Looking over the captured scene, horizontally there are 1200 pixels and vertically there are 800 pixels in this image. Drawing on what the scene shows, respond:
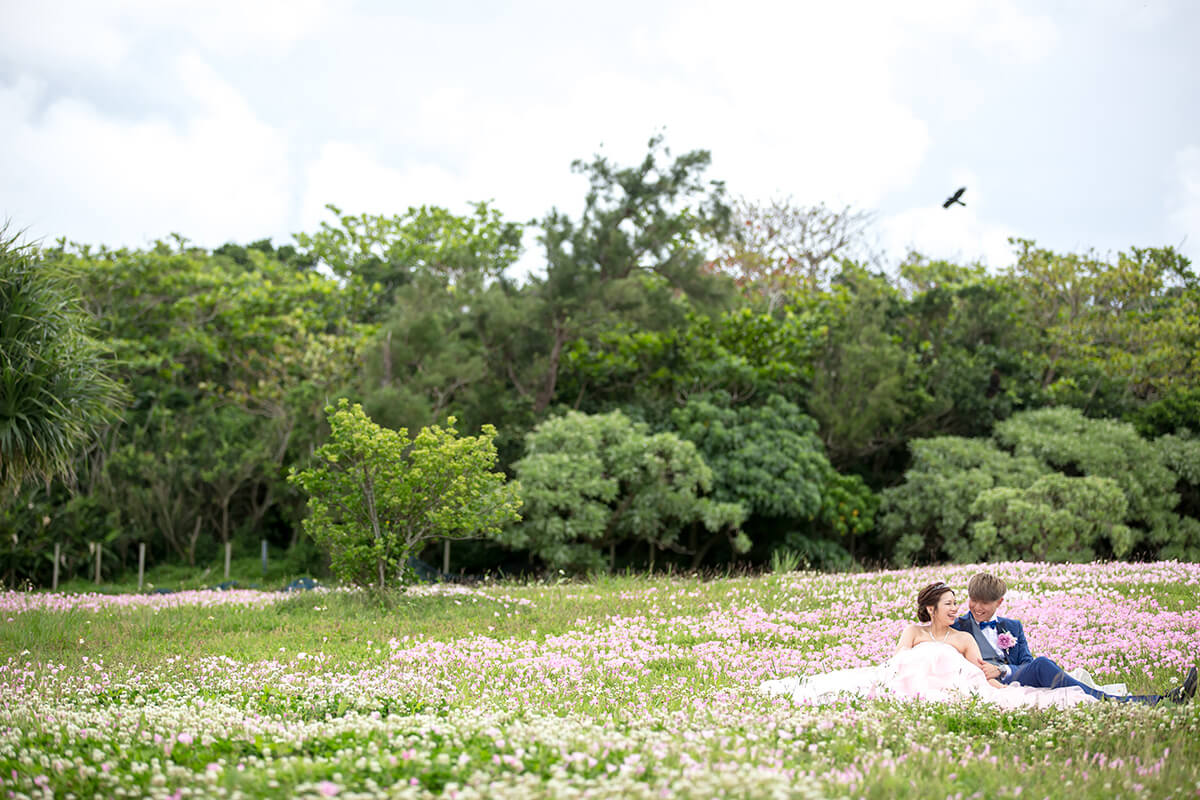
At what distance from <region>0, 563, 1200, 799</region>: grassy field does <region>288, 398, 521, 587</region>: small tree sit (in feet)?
2.19

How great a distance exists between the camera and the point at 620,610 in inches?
485

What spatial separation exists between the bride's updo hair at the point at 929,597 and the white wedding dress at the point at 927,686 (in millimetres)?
323

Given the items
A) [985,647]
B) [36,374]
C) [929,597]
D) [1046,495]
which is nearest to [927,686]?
[929,597]

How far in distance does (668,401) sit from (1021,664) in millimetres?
16479

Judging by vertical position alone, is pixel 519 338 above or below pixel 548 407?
above

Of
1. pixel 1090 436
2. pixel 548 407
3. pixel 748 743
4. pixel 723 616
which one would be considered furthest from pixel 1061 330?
→ pixel 748 743

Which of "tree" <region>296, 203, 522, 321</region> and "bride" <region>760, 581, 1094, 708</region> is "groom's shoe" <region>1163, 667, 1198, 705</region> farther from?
"tree" <region>296, 203, 522, 321</region>

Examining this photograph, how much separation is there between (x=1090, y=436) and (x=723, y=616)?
46.8 feet

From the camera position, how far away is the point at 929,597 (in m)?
7.62

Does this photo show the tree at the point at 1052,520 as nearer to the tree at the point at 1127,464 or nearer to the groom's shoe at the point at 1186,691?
the tree at the point at 1127,464

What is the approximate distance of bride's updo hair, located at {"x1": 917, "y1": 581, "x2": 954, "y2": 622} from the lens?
7.56m

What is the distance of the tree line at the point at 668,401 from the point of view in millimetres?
20406

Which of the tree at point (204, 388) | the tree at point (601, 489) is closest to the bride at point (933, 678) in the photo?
the tree at point (601, 489)

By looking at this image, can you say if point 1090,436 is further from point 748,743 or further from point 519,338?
point 748,743
